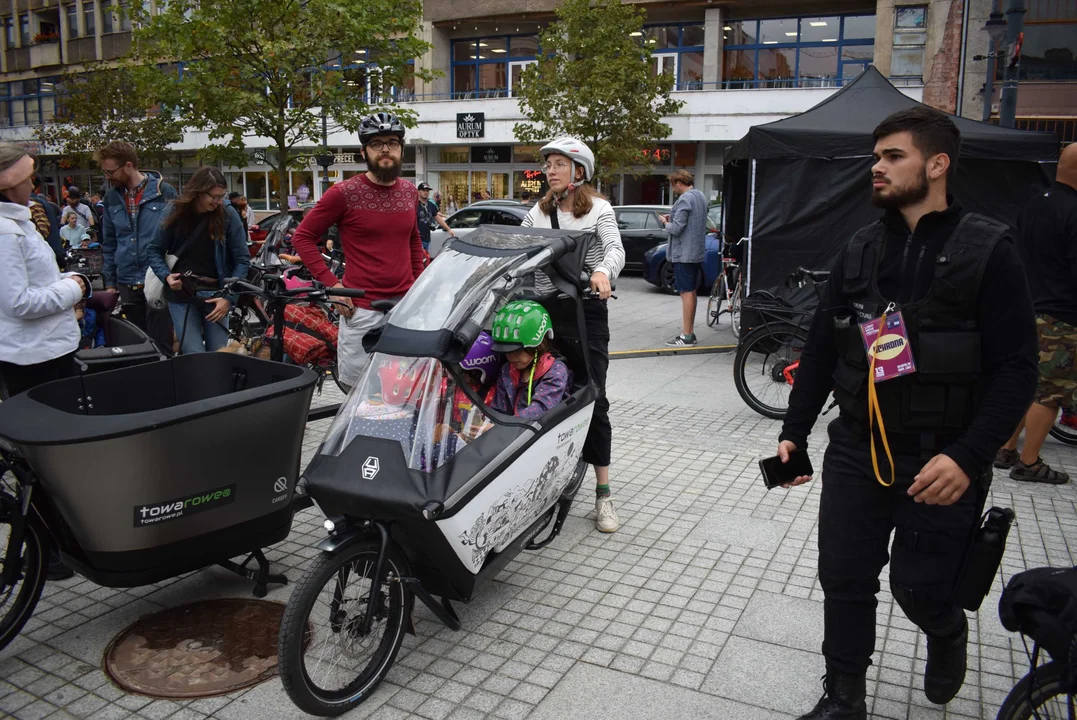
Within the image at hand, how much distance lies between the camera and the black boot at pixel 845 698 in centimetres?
286

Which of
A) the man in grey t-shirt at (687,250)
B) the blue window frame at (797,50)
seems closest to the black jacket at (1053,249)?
the man in grey t-shirt at (687,250)

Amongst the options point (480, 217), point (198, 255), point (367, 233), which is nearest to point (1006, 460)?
point (367, 233)

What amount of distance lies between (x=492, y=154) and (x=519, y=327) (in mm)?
31443

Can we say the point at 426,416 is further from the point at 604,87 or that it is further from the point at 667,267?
the point at 604,87

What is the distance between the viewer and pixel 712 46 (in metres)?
29.9

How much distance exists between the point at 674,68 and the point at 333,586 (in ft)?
102

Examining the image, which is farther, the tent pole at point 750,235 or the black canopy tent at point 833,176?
the tent pole at point 750,235

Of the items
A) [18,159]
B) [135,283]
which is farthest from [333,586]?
[135,283]

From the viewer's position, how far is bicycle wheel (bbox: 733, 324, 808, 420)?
7172 millimetres

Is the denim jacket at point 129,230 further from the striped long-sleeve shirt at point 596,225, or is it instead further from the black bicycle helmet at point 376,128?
the striped long-sleeve shirt at point 596,225

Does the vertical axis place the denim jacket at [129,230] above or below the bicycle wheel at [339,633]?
above

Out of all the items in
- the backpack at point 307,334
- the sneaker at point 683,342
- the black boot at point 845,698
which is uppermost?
the backpack at point 307,334

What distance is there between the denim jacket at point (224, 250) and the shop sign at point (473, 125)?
28.3m

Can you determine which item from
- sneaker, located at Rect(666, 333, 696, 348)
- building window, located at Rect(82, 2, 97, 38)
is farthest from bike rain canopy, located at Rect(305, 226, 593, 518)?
building window, located at Rect(82, 2, 97, 38)
